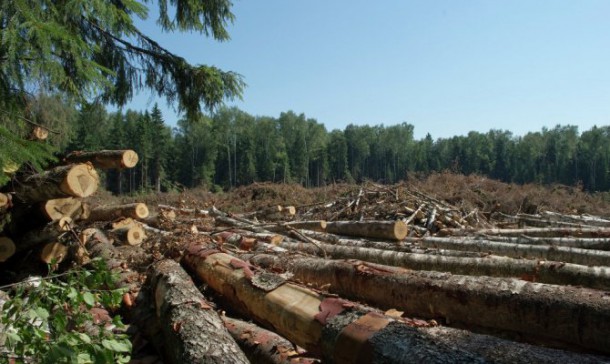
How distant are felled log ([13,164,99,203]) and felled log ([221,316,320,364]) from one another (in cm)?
378

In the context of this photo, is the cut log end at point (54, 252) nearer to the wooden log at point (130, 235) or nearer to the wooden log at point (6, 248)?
the wooden log at point (6, 248)

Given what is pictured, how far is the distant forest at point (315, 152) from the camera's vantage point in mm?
52750

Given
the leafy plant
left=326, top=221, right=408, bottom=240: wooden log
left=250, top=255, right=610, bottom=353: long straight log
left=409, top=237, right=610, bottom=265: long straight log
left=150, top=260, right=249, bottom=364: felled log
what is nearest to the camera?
the leafy plant

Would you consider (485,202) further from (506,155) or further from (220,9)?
(506,155)

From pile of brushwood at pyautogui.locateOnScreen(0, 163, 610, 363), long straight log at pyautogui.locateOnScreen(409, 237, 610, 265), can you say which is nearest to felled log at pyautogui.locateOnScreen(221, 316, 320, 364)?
pile of brushwood at pyautogui.locateOnScreen(0, 163, 610, 363)

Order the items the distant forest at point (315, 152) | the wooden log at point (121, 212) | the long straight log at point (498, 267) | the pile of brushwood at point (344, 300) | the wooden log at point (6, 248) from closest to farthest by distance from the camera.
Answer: the pile of brushwood at point (344, 300) → the long straight log at point (498, 267) → the wooden log at point (6, 248) → the wooden log at point (121, 212) → the distant forest at point (315, 152)

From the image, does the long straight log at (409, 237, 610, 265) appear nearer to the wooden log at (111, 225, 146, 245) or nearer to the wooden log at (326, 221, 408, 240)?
the wooden log at (326, 221, 408, 240)

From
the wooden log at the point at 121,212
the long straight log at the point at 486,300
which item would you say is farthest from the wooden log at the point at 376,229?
the wooden log at the point at 121,212

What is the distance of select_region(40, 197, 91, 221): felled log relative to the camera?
6852 millimetres

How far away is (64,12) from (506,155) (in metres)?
82.0

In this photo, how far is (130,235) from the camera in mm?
8234

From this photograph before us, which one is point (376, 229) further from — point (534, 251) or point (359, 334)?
point (359, 334)

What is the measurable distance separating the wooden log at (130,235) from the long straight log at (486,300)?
15.6 ft

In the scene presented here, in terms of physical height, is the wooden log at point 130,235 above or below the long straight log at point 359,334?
above
